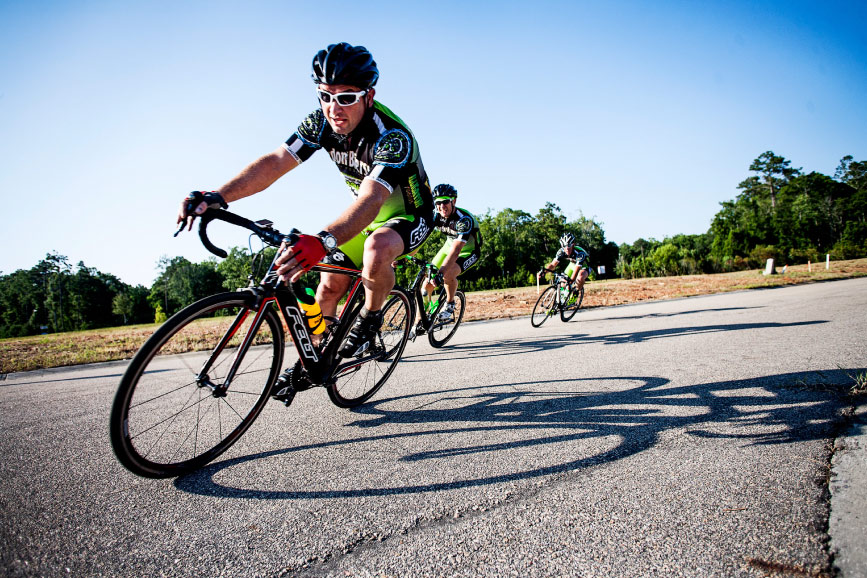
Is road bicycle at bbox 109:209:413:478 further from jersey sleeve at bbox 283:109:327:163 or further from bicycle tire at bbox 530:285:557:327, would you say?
bicycle tire at bbox 530:285:557:327

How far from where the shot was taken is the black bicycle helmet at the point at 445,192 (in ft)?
23.2

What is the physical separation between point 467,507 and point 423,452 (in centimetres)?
64

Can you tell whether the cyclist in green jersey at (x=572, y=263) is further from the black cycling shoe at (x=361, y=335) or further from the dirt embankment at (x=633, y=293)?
the black cycling shoe at (x=361, y=335)

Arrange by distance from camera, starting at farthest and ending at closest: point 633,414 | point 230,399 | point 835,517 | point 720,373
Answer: point 720,373 < point 230,399 < point 633,414 < point 835,517

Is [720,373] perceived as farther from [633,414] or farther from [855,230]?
[855,230]

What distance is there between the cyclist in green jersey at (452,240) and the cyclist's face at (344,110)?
3689mm

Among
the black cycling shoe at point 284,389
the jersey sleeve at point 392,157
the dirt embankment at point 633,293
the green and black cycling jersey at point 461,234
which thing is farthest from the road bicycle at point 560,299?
the black cycling shoe at point 284,389

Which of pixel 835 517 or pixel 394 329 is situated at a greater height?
pixel 394 329

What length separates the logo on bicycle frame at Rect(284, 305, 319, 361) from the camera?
106 inches

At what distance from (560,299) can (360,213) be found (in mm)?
8069

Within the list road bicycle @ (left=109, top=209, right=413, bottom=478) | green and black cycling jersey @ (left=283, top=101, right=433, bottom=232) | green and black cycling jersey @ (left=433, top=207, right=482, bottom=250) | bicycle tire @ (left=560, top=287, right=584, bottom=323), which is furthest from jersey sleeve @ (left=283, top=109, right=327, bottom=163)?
bicycle tire @ (left=560, top=287, right=584, bottom=323)

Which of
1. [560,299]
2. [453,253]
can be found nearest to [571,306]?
[560,299]

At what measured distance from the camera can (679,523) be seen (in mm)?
1543

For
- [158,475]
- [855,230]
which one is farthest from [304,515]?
[855,230]
